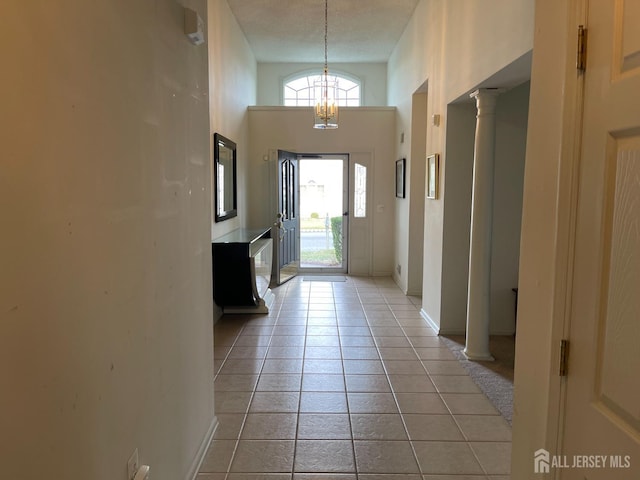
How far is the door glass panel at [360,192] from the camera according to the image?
7.18 meters

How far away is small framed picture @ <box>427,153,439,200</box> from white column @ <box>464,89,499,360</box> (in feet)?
2.33

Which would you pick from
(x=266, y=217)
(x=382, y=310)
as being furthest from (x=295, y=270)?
(x=382, y=310)

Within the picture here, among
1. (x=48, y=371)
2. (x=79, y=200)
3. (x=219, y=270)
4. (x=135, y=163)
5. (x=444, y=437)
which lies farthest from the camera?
(x=219, y=270)

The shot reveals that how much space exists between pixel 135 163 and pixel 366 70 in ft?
23.0

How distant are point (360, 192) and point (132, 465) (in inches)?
240

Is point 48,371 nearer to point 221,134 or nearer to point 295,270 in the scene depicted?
point 221,134

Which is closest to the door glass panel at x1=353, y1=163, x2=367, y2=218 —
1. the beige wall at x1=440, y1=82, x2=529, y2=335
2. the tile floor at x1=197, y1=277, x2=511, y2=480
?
the tile floor at x1=197, y1=277, x2=511, y2=480

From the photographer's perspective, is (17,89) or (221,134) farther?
(221,134)

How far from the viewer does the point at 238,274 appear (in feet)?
15.3

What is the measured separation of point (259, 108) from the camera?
6895mm

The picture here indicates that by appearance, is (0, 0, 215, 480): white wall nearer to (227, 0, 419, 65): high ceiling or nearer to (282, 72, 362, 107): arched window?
(227, 0, 419, 65): high ceiling

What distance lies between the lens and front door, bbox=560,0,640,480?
1010mm

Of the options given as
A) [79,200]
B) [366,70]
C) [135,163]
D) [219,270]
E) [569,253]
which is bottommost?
[219,270]

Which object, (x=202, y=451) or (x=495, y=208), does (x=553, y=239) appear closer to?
(x=202, y=451)
